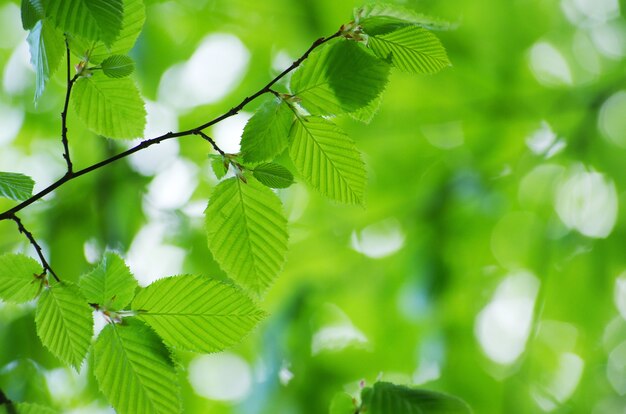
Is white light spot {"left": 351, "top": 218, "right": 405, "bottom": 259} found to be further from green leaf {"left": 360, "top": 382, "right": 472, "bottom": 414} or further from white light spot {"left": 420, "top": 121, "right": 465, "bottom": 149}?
green leaf {"left": 360, "top": 382, "right": 472, "bottom": 414}

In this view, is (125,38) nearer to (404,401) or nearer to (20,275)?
(20,275)

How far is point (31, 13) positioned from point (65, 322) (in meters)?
0.35

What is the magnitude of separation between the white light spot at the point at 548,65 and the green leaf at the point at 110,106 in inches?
90.9

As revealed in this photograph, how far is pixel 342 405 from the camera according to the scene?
2.63ft

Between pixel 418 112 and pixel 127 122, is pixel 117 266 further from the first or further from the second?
pixel 418 112

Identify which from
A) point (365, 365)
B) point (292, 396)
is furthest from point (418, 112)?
point (292, 396)

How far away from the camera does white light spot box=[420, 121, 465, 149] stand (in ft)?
8.68

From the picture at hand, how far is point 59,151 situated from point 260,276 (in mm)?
2338

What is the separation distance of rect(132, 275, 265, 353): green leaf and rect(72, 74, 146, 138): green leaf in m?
0.24

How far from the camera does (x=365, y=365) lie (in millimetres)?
2500

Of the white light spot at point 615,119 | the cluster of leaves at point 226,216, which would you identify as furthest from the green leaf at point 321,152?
the white light spot at point 615,119

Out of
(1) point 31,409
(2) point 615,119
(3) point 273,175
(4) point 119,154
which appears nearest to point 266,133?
(3) point 273,175

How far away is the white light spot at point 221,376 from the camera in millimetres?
2758

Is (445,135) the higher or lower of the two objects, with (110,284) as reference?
higher
